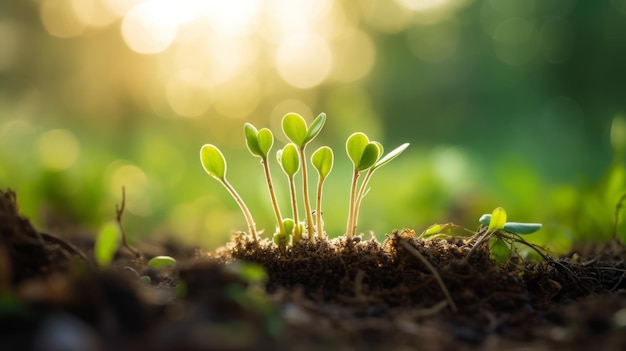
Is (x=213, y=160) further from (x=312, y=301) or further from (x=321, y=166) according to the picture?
(x=312, y=301)

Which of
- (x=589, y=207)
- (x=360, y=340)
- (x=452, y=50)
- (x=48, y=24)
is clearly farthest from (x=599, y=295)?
(x=48, y=24)

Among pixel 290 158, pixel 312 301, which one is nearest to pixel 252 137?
pixel 290 158

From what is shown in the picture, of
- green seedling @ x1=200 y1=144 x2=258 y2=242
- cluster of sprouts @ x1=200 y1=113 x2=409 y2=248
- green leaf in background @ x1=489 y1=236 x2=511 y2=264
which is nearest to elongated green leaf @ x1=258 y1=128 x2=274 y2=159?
cluster of sprouts @ x1=200 y1=113 x2=409 y2=248

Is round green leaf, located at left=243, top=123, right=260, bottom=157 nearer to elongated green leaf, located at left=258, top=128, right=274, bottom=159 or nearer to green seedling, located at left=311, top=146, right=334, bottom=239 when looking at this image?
elongated green leaf, located at left=258, top=128, right=274, bottom=159

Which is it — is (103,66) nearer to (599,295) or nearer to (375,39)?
(375,39)

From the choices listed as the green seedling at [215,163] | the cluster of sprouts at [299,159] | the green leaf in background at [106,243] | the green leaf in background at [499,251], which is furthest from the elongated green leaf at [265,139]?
the green leaf in background at [499,251]

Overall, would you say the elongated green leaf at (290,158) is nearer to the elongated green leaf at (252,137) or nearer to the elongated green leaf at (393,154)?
the elongated green leaf at (252,137)
